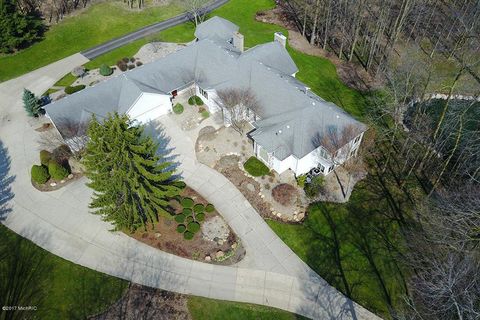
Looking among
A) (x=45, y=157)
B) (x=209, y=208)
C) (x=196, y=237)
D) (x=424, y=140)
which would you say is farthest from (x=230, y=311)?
(x=424, y=140)

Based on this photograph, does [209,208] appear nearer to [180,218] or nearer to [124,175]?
[180,218]

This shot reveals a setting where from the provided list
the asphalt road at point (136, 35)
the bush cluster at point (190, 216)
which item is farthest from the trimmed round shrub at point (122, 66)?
the bush cluster at point (190, 216)

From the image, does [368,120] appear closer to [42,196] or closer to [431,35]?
[431,35]

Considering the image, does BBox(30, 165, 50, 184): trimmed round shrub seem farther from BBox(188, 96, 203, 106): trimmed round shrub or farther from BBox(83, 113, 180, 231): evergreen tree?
BBox(188, 96, 203, 106): trimmed round shrub

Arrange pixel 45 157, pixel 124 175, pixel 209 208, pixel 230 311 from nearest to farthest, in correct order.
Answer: pixel 124 175 < pixel 230 311 < pixel 209 208 < pixel 45 157

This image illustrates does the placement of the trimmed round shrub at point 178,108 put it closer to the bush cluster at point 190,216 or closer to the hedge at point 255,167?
the hedge at point 255,167

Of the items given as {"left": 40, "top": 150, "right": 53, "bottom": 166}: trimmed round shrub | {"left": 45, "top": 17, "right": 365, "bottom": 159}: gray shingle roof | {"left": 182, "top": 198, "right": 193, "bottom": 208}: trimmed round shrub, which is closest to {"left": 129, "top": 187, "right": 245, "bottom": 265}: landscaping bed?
{"left": 182, "top": 198, "right": 193, "bottom": 208}: trimmed round shrub
